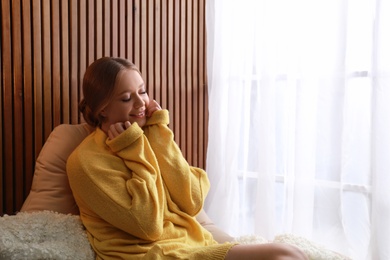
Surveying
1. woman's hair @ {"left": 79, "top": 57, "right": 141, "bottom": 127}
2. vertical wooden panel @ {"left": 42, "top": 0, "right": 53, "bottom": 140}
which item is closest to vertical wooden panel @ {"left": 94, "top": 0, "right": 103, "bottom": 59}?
vertical wooden panel @ {"left": 42, "top": 0, "right": 53, "bottom": 140}

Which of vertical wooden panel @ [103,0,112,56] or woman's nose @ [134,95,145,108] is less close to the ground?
vertical wooden panel @ [103,0,112,56]

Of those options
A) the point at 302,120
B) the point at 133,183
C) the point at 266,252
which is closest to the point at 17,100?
the point at 133,183

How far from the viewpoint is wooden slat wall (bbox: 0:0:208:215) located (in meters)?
1.89

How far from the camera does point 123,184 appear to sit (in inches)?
63.1

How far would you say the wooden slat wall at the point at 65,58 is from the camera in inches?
74.6

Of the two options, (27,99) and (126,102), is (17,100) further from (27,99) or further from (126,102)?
(126,102)

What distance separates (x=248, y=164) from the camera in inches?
104

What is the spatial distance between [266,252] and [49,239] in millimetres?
719

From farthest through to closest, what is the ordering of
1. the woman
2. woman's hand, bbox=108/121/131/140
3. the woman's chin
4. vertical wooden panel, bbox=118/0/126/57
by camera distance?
vertical wooden panel, bbox=118/0/126/57
the woman's chin
woman's hand, bbox=108/121/131/140
the woman

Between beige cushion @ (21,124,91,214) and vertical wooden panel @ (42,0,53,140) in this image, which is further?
vertical wooden panel @ (42,0,53,140)

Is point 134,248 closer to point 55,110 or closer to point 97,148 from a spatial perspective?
point 97,148

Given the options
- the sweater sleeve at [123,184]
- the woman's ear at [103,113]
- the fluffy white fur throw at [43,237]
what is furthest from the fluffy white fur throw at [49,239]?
the woman's ear at [103,113]

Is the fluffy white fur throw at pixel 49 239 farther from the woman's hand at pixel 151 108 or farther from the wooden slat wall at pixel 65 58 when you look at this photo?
the woman's hand at pixel 151 108

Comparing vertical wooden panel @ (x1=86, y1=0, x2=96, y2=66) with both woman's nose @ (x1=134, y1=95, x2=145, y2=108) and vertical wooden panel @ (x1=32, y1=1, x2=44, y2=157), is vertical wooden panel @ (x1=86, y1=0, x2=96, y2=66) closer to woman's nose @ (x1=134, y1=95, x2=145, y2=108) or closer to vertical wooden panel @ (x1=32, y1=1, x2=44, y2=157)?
vertical wooden panel @ (x1=32, y1=1, x2=44, y2=157)
